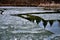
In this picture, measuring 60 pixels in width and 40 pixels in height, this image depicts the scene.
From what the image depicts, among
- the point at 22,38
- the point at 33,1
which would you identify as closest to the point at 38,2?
the point at 33,1

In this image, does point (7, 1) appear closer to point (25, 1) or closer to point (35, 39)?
point (25, 1)

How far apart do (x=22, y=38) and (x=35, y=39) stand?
0.16 m

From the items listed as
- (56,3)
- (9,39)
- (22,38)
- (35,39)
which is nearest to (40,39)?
(35,39)

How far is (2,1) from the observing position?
8.79 meters

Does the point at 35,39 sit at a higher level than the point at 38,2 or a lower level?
higher

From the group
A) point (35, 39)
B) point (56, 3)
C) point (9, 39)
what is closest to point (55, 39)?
point (35, 39)

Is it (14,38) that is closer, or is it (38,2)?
(14,38)

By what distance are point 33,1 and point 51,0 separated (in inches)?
36.7

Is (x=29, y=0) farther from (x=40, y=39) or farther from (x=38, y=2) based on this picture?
(x=40, y=39)

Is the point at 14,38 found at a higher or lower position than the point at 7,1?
higher

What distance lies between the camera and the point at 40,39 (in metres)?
1.93

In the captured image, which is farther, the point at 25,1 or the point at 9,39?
the point at 25,1

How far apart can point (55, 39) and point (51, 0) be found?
717 cm

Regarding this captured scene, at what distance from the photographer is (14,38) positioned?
6.52ft
